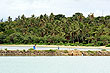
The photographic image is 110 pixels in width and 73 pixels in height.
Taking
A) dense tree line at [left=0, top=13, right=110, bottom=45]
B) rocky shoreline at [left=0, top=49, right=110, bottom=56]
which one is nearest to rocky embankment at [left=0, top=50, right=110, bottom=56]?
rocky shoreline at [left=0, top=49, right=110, bottom=56]

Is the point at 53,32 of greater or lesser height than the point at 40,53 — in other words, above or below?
above

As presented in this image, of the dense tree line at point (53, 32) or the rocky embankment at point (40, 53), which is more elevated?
the dense tree line at point (53, 32)

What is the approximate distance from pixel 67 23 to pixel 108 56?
44.1 metres
